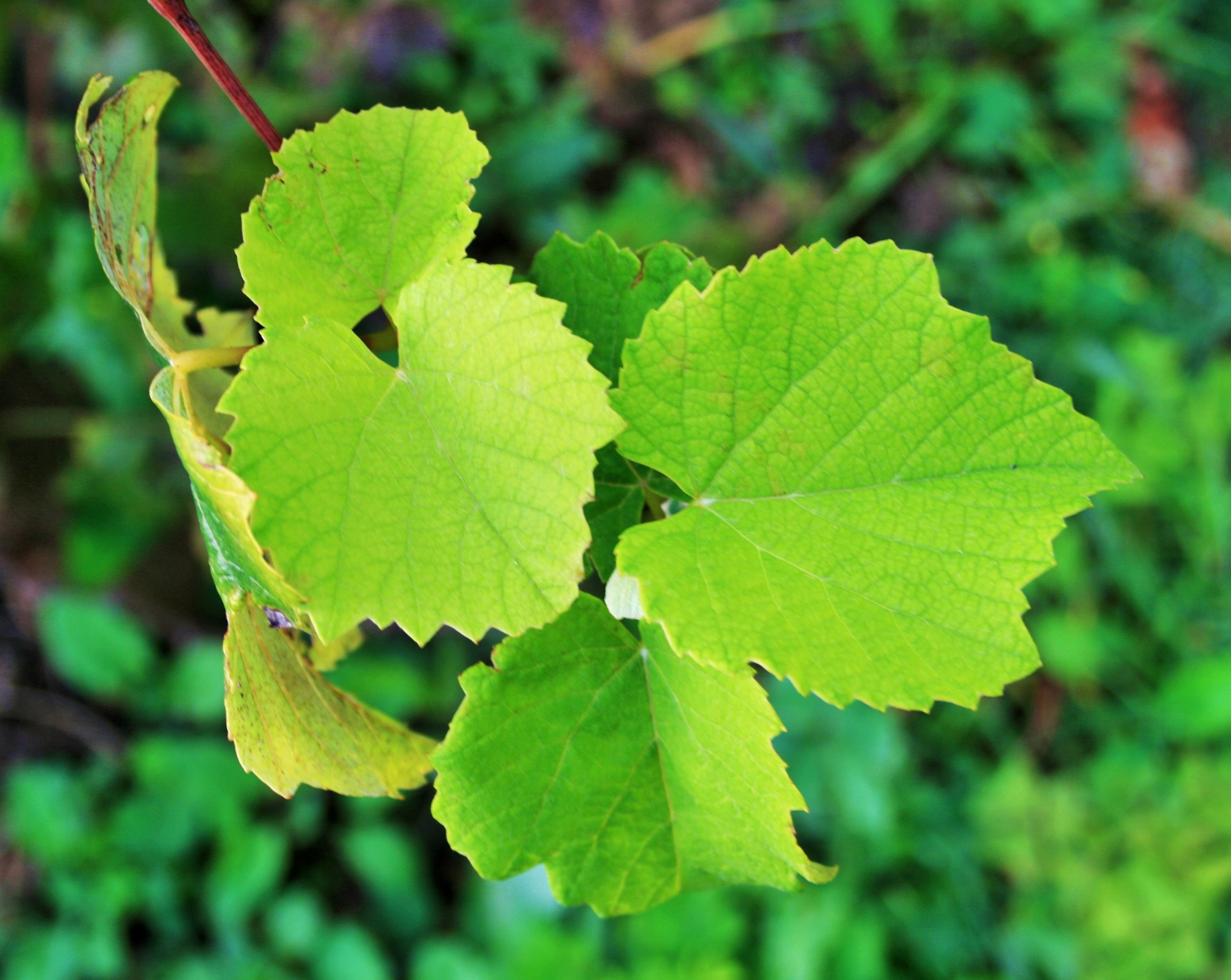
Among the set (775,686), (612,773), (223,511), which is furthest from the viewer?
(775,686)

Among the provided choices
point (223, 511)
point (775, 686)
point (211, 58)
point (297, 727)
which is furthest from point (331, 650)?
point (775, 686)

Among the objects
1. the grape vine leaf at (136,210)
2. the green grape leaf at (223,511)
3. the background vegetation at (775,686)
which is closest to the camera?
the green grape leaf at (223,511)

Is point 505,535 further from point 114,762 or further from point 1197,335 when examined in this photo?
point 1197,335

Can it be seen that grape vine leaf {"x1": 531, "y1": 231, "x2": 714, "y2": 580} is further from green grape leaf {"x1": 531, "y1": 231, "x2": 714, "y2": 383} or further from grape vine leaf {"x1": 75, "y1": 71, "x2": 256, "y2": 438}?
grape vine leaf {"x1": 75, "y1": 71, "x2": 256, "y2": 438}

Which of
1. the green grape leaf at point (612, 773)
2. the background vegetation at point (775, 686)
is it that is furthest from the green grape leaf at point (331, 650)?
the background vegetation at point (775, 686)

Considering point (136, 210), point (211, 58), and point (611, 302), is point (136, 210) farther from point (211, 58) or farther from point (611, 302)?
point (611, 302)

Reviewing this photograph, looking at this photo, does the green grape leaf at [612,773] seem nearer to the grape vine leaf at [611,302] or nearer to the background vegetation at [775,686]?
the grape vine leaf at [611,302]

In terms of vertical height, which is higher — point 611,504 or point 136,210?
point 136,210
